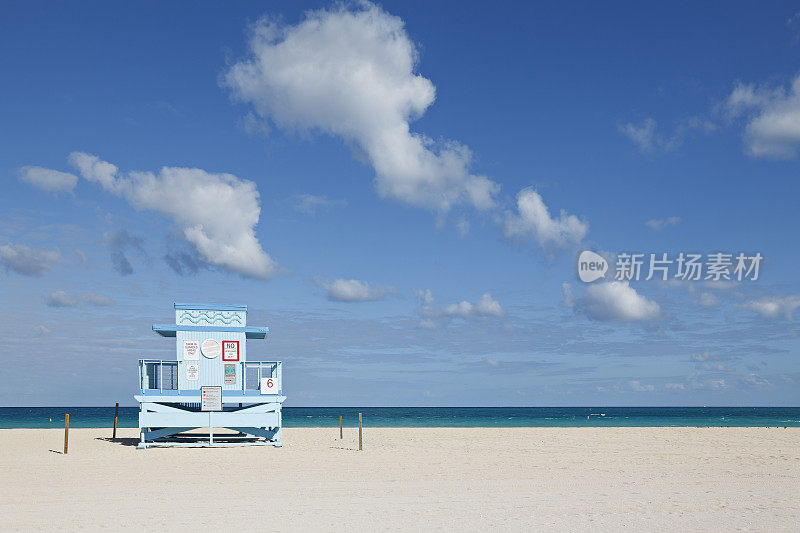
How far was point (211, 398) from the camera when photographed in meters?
23.9

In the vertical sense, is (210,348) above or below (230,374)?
above

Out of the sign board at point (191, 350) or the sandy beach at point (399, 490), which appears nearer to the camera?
the sandy beach at point (399, 490)

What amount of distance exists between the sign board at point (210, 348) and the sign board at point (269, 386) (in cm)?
183

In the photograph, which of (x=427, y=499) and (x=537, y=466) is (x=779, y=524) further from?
(x=537, y=466)

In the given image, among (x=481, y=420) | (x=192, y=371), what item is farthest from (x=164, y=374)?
(x=481, y=420)

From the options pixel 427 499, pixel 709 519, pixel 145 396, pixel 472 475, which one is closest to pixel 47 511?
pixel 427 499

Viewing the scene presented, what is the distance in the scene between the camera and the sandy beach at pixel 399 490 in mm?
10273

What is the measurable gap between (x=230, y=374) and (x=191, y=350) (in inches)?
60.0

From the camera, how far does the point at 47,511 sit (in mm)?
11133

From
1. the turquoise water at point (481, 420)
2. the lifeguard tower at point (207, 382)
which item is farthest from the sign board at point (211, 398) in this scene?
the turquoise water at point (481, 420)

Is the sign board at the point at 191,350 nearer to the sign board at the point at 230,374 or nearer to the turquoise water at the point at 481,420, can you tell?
the sign board at the point at 230,374

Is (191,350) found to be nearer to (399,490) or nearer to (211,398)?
(211,398)

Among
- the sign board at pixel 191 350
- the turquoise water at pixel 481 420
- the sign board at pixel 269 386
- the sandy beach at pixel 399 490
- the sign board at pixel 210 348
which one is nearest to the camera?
the sandy beach at pixel 399 490

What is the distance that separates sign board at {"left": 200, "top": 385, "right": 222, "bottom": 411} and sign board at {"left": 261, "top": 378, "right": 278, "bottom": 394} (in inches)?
59.3
